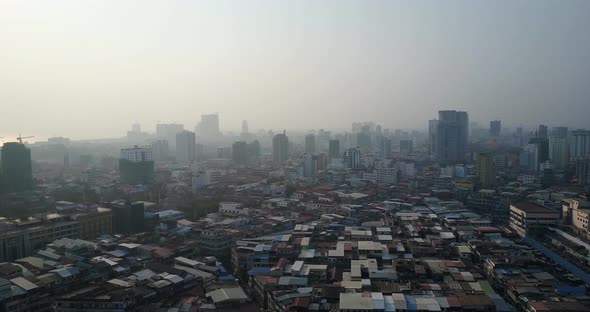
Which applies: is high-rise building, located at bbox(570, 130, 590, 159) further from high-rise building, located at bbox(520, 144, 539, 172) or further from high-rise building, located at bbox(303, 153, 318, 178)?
high-rise building, located at bbox(303, 153, 318, 178)

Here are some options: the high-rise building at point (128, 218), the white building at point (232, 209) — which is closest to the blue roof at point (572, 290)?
the white building at point (232, 209)

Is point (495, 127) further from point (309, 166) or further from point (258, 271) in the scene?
point (258, 271)

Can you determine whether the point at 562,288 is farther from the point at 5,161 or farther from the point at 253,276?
the point at 5,161

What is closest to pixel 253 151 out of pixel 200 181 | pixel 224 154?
pixel 224 154

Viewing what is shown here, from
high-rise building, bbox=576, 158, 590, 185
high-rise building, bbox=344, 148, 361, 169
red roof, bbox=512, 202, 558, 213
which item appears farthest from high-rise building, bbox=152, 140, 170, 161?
red roof, bbox=512, 202, 558, 213

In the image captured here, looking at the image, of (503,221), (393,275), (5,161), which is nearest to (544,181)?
(503,221)

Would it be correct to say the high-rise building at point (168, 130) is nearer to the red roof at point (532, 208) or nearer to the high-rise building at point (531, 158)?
the high-rise building at point (531, 158)
